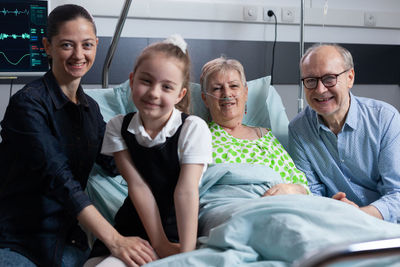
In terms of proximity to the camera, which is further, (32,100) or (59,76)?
(59,76)

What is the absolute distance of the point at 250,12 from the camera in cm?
310

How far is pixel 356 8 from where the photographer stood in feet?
11.2

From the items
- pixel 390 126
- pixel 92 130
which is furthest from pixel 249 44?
pixel 92 130

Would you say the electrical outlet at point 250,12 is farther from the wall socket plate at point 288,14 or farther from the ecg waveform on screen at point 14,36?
the ecg waveform on screen at point 14,36

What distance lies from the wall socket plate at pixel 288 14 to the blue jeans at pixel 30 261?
7.11 feet

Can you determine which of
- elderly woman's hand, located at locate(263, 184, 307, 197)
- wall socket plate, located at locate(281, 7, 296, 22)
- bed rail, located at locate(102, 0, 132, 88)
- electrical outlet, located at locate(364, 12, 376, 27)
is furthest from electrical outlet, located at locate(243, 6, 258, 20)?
elderly woman's hand, located at locate(263, 184, 307, 197)

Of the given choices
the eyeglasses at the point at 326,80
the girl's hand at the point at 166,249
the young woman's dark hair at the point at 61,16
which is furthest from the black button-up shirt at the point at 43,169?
the eyeglasses at the point at 326,80

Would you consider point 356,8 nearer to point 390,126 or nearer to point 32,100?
point 390,126

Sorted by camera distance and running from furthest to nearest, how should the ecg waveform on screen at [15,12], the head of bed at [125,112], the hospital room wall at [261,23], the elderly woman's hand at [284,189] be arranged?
the hospital room wall at [261,23] < the ecg waveform on screen at [15,12] < the head of bed at [125,112] < the elderly woman's hand at [284,189]

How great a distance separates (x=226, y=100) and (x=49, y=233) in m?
0.89

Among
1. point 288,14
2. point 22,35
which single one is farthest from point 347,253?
point 288,14

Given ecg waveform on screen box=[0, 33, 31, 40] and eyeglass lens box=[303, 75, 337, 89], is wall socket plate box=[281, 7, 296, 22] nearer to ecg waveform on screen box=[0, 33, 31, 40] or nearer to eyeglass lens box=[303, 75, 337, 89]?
eyeglass lens box=[303, 75, 337, 89]

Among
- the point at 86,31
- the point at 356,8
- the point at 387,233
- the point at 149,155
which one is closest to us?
the point at 387,233

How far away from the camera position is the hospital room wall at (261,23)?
2.90 metres
